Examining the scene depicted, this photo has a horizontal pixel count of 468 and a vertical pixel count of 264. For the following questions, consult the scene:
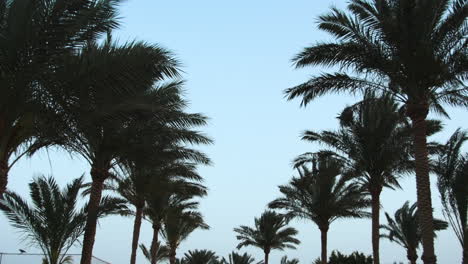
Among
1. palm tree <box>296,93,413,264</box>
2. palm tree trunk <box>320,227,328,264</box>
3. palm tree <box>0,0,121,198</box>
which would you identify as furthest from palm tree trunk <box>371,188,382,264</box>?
palm tree <box>0,0,121,198</box>

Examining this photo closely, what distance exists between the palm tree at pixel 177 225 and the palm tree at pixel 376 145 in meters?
12.2

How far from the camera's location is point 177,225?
30688mm

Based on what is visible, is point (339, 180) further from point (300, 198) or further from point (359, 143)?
point (359, 143)

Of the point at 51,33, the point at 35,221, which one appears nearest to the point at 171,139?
the point at 35,221

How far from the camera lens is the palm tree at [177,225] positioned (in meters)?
29.0

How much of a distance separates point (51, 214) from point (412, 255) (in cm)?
2055

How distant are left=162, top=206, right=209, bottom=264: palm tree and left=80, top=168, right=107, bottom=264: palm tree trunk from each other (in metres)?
11.8

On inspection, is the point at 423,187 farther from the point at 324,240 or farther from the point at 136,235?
the point at 136,235

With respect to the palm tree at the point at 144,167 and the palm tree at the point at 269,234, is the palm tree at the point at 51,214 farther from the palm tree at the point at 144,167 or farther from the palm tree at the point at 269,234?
the palm tree at the point at 269,234

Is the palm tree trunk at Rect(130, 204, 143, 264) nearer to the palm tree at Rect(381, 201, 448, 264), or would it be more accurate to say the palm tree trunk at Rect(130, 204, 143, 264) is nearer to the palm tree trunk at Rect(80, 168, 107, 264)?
the palm tree trunk at Rect(80, 168, 107, 264)

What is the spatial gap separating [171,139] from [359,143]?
7.03m

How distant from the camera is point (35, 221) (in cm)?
1605

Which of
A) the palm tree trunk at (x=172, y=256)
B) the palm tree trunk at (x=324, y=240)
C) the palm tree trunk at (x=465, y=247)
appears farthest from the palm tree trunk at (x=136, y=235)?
the palm tree trunk at (x=465, y=247)

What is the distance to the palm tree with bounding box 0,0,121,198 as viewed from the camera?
895cm
